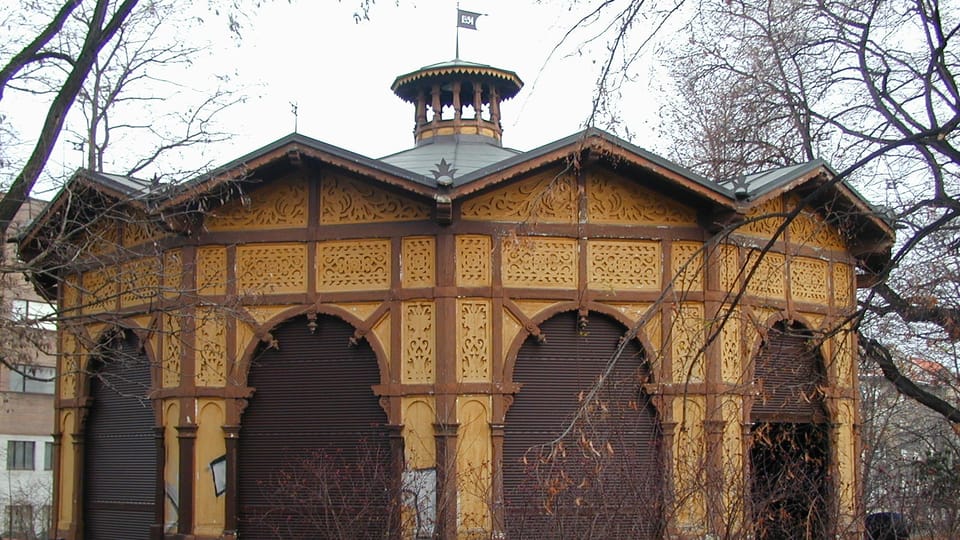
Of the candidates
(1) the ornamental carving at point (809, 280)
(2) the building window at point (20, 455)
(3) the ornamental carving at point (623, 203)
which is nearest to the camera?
(3) the ornamental carving at point (623, 203)

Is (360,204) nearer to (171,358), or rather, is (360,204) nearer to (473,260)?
(473,260)

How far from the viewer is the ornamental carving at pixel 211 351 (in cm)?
1476

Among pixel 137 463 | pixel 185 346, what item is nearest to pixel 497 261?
pixel 185 346

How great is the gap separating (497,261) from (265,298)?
9.58 ft

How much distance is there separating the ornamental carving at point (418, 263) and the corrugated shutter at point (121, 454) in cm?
373

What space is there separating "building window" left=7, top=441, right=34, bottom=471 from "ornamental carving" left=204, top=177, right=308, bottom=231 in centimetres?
3410

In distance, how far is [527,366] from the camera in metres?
14.5

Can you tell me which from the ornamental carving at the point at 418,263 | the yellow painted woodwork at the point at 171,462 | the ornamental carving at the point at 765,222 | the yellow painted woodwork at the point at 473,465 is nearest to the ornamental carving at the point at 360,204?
the ornamental carving at the point at 418,263

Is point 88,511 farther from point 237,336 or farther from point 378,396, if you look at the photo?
point 378,396

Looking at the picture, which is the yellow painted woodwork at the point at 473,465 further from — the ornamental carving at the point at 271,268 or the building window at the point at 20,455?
the building window at the point at 20,455

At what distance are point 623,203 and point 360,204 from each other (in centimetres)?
320

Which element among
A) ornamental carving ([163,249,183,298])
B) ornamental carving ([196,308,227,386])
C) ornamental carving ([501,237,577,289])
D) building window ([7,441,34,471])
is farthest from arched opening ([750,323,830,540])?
building window ([7,441,34,471])

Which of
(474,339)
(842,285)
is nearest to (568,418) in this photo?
(474,339)

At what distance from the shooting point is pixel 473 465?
13875 mm
